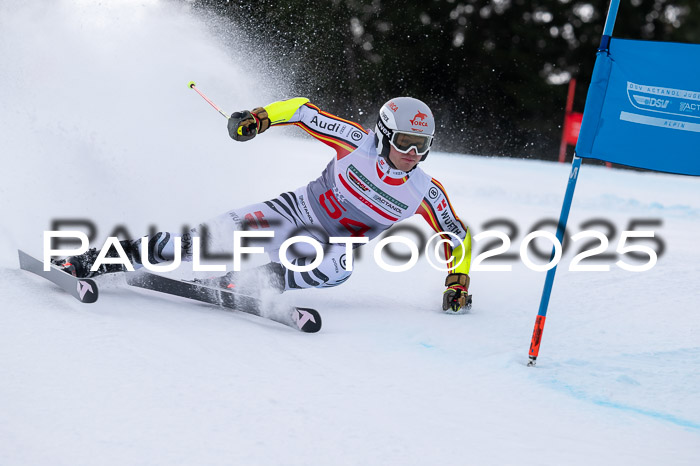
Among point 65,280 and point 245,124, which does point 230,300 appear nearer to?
point 65,280

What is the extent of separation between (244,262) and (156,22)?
11.0ft

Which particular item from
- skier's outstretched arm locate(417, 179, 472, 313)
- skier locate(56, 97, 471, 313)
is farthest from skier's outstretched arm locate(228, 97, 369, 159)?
skier's outstretched arm locate(417, 179, 472, 313)

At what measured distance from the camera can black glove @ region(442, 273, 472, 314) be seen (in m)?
4.36

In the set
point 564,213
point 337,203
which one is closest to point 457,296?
point 337,203

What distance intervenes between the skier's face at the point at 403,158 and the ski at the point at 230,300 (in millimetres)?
953

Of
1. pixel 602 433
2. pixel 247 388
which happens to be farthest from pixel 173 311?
pixel 602 433

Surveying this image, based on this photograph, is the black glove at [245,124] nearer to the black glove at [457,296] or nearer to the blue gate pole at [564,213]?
the black glove at [457,296]

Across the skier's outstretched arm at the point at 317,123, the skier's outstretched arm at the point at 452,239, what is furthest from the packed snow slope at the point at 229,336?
the skier's outstretched arm at the point at 317,123

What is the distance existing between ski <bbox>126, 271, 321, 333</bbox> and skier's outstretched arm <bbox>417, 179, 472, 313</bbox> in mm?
1071

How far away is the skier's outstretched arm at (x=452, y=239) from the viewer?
14.1ft

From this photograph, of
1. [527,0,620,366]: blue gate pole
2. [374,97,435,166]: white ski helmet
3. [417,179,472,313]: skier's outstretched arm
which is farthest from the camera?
[417,179,472,313]: skier's outstretched arm

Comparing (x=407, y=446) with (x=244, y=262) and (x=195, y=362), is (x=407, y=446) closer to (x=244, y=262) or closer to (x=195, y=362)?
(x=195, y=362)

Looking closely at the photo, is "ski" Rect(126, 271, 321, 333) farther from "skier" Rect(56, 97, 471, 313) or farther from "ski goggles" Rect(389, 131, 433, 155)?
"ski goggles" Rect(389, 131, 433, 155)

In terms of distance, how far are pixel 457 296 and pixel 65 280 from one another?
7.25ft
